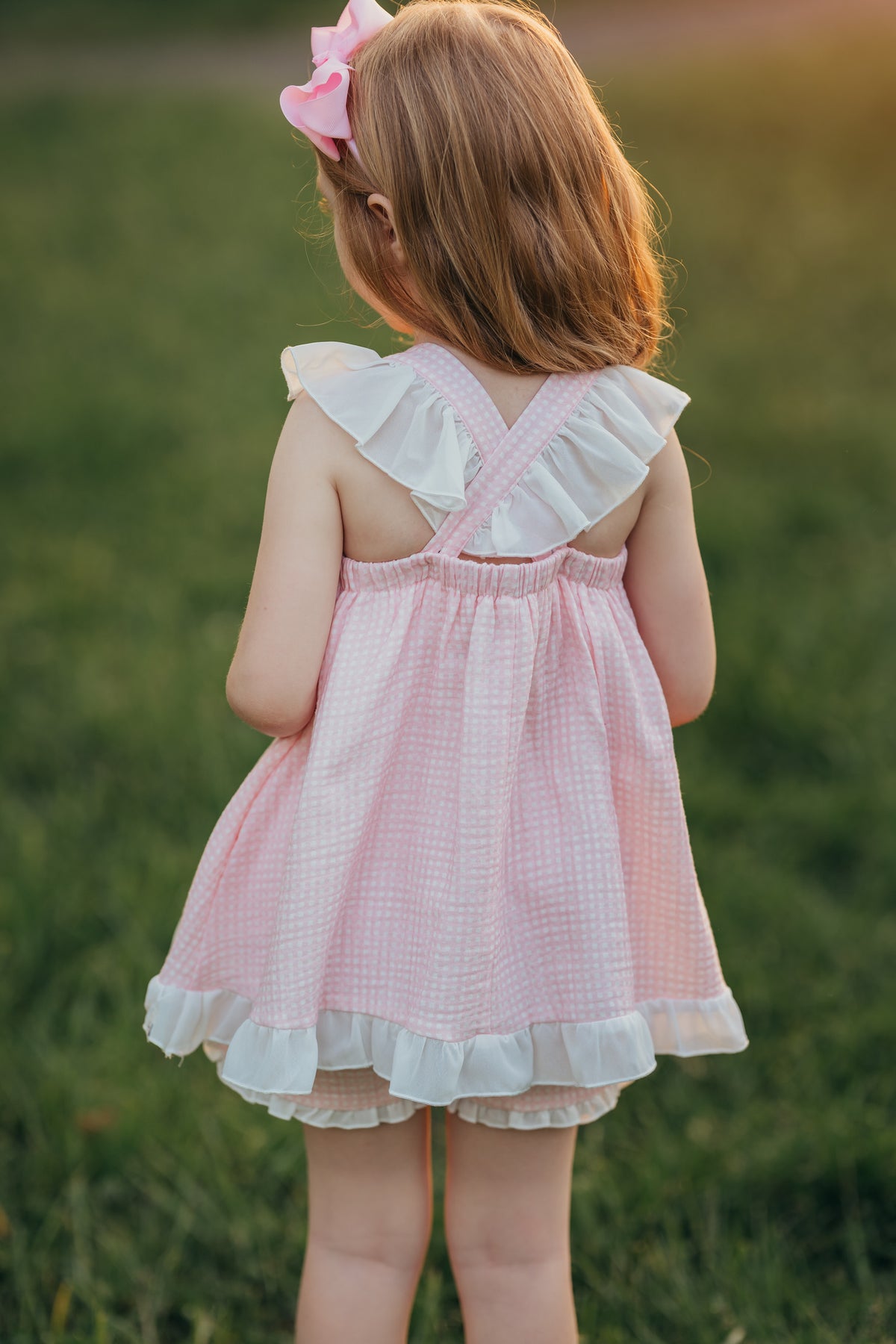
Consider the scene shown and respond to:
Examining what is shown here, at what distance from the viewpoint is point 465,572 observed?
58.9 inches

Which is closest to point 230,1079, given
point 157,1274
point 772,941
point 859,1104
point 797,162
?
point 157,1274

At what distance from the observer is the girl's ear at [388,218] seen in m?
1.47

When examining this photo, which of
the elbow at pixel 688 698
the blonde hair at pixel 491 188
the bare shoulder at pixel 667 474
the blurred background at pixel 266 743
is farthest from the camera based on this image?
the blurred background at pixel 266 743

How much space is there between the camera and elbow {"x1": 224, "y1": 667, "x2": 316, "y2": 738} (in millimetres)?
1521

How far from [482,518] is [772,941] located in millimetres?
1614

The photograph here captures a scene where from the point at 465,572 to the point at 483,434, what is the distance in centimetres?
14

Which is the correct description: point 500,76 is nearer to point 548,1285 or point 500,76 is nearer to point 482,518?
point 482,518

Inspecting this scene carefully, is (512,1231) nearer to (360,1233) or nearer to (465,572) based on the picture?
(360,1233)

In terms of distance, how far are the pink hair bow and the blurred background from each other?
365 millimetres

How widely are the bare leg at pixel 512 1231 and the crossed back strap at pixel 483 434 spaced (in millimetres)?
692

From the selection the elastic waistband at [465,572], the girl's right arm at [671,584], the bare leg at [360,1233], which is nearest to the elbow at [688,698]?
the girl's right arm at [671,584]

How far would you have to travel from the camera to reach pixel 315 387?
1.48m

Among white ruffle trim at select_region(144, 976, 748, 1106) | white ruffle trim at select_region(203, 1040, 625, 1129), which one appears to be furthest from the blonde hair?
white ruffle trim at select_region(203, 1040, 625, 1129)

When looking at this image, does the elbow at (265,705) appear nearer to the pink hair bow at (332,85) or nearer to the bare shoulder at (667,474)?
the bare shoulder at (667,474)
